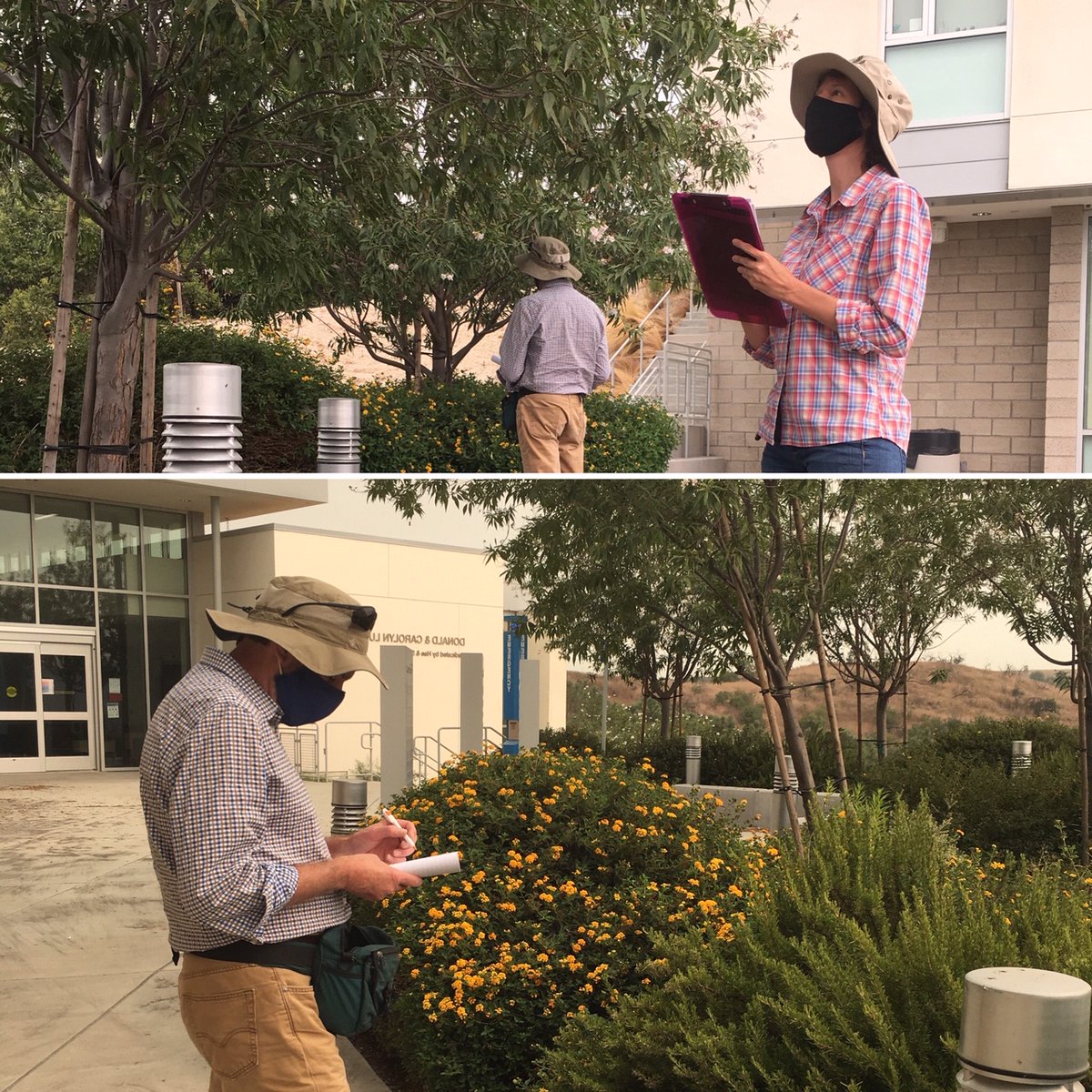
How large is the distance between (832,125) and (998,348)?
866 centimetres

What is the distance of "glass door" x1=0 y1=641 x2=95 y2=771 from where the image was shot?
11.3ft

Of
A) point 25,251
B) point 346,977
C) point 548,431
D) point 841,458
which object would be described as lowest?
point 346,977

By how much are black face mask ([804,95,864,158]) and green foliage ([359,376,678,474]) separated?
19.9ft

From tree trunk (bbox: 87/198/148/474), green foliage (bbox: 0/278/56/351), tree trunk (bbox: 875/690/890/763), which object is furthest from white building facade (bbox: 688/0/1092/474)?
green foliage (bbox: 0/278/56/351)

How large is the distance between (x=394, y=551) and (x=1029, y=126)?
26.7 feet

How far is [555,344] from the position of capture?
5.38m

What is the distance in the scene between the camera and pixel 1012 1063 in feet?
6.12

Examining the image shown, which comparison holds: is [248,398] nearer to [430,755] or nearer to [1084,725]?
[430,755]

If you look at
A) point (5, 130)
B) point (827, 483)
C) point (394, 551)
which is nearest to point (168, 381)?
point (394, 551)

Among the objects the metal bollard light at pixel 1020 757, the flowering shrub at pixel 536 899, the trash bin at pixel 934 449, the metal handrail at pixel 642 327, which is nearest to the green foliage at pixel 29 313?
the metal handrail at pixel 642 327

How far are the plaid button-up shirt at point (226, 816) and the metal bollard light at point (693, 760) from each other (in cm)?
150

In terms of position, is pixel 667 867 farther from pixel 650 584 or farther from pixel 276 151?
pixel 276 151

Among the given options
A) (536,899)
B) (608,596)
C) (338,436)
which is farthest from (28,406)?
(536,899)

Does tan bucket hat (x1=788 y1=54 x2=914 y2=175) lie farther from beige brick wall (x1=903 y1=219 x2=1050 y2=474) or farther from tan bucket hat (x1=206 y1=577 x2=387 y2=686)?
beige brick wall (x1=903 y1=219 x2=1050 y2=474)
